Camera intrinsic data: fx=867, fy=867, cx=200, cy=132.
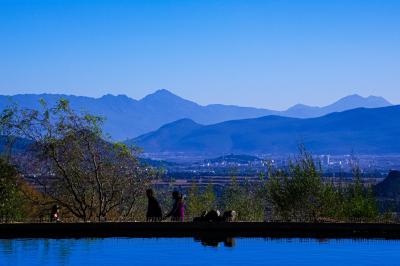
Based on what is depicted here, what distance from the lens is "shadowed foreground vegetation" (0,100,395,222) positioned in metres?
24.3

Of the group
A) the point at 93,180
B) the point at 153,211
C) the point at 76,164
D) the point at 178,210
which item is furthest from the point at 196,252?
the point at 76,164

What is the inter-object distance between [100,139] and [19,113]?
252cm

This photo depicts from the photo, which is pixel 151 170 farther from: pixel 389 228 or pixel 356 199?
pixel 389 228

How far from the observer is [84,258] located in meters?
17.5

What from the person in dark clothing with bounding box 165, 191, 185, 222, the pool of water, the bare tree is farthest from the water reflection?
the bare tree

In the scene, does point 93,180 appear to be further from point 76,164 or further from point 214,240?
point 214,240

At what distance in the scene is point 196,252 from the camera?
59.7ft

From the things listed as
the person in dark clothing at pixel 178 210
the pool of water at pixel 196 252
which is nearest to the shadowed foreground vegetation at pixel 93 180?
the person in dark clothing at pixel 178 210

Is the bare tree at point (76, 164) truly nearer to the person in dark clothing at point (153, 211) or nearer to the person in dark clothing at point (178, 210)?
the person in dark clothing at point (153, 211)

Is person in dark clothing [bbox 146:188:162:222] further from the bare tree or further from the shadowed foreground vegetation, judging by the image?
the bare tree

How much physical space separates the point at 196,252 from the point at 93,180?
25.5 feet

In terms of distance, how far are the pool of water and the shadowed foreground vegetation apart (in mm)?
→ 4367

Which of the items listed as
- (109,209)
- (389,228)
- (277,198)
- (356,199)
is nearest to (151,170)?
(109,209)

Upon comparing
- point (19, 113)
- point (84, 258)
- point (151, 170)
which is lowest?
point (84, 258)
